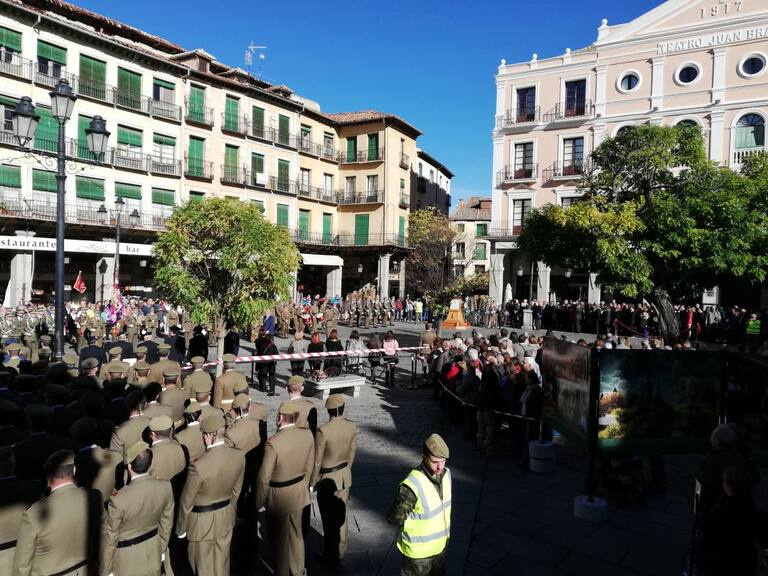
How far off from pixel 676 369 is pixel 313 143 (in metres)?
35.6

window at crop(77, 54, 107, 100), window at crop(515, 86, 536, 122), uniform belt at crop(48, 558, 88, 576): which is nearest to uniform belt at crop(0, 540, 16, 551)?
uniform belt at crop(48, 558, 88, 576)

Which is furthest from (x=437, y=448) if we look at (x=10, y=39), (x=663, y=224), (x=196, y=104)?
(x=196, y=104)

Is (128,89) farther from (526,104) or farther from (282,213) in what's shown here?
(526,104)

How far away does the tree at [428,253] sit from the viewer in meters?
41.0

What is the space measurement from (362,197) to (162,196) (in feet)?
47.6

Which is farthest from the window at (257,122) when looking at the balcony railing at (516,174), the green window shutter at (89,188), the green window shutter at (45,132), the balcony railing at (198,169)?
the balcony railing at (516,174)

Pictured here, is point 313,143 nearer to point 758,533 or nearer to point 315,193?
point 315,193

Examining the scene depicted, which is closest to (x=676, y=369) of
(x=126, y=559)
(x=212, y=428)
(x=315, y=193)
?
(x=212, y=428)

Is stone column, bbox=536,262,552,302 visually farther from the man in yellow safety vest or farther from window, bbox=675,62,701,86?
the man in yellow safety vest

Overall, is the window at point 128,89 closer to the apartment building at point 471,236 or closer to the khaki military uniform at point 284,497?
the apartment building at point 471,236

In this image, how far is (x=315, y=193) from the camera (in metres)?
39.3

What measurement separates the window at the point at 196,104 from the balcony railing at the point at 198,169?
2328 millimetres

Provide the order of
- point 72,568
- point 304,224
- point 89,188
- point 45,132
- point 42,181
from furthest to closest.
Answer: point 304,224 < point 89,188 < point 42,181 < point 45,132 < point 72,568

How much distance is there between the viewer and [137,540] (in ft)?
13.7
